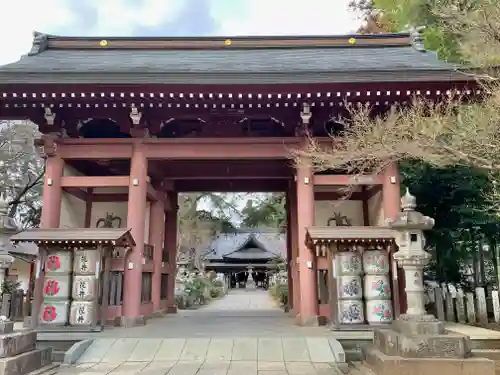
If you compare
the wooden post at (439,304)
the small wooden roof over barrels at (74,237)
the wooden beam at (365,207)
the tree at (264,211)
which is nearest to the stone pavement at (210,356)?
the small wooden roof over barrels at (74,237)

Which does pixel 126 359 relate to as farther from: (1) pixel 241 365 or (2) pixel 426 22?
(2) pixel 426 22

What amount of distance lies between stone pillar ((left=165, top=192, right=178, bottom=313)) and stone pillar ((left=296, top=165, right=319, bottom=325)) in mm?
4613

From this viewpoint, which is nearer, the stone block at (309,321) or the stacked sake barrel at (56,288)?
the stacked sake barrel at (56,288)

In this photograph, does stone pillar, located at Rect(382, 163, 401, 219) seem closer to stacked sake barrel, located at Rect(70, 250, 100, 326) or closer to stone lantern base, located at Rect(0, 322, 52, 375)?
stacked sake barrel, located at Rect(70, 250, 100, 326)

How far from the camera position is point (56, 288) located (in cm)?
770

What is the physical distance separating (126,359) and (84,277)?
208cm

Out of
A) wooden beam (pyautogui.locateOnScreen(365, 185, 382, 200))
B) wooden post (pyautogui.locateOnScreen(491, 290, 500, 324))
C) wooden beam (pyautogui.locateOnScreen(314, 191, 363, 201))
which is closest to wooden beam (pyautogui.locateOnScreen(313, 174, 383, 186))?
wooden beam (pyautogui.locateOnScreen(365, 185, 382, 200))

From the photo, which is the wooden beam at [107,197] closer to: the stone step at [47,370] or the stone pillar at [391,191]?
the stone step at [47,370]

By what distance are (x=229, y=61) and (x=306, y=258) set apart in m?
5.27

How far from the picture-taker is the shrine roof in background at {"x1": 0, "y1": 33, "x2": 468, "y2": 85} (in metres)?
7.67

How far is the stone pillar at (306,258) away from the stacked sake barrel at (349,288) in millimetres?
616

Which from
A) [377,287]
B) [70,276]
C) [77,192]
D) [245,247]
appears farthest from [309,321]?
[245,247]

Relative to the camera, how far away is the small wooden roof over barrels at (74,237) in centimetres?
755

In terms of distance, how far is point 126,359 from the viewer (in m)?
6.23
